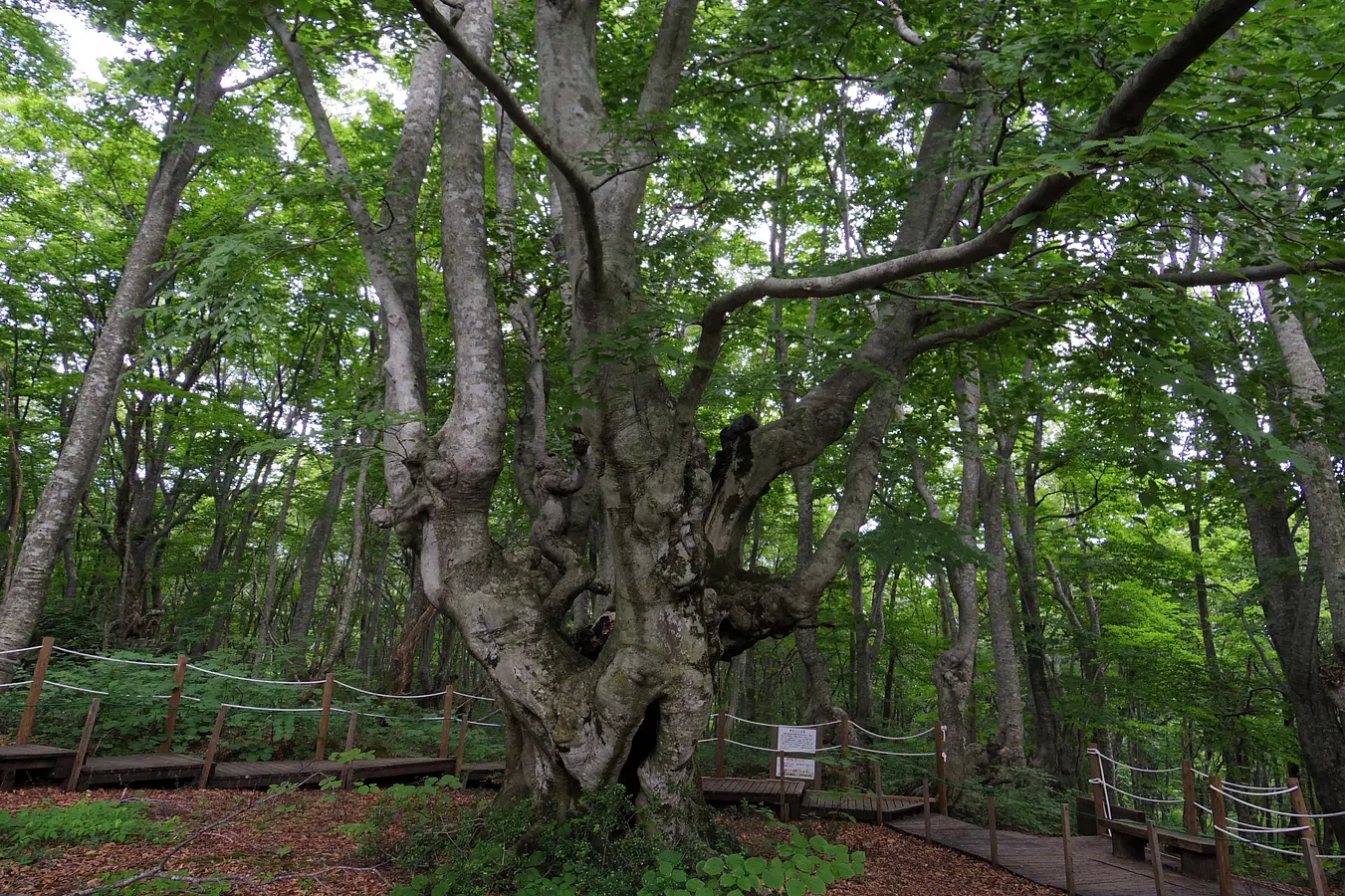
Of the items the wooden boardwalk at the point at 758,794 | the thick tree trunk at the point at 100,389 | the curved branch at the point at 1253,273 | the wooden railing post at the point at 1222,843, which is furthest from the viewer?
the thick tree trunk at the point at 100,389

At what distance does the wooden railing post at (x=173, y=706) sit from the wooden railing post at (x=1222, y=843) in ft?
32.8

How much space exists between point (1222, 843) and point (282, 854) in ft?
23.6

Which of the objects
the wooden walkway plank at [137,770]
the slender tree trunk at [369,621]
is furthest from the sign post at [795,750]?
the slender tree trunk at [369,621]

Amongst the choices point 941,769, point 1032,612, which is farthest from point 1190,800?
point 1032,612

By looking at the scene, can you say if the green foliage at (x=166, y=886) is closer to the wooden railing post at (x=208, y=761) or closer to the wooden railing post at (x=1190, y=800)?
the wooden railing post at (x=208, y=761)

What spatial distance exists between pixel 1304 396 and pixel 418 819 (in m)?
Answer: 10.5

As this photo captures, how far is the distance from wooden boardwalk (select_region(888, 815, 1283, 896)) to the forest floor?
0.17 m

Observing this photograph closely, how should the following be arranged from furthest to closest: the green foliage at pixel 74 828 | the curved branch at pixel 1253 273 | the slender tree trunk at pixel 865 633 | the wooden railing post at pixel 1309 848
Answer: the slender tree trunk at pixel 865 633 → the wooden railing post at pixel 1309 848 → the green foliage at pixel 74 828 → the curved branch at pixel 1253 273

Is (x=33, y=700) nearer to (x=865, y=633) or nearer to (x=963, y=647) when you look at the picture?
(x=963, y=647)

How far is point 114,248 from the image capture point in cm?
1469

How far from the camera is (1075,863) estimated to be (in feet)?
23.2

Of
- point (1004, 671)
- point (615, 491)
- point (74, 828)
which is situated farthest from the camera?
point (1004, 671)

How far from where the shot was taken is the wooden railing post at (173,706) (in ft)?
26.0

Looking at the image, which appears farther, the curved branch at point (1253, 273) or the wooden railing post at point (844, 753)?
the wooden railing post at point (844, 753)
